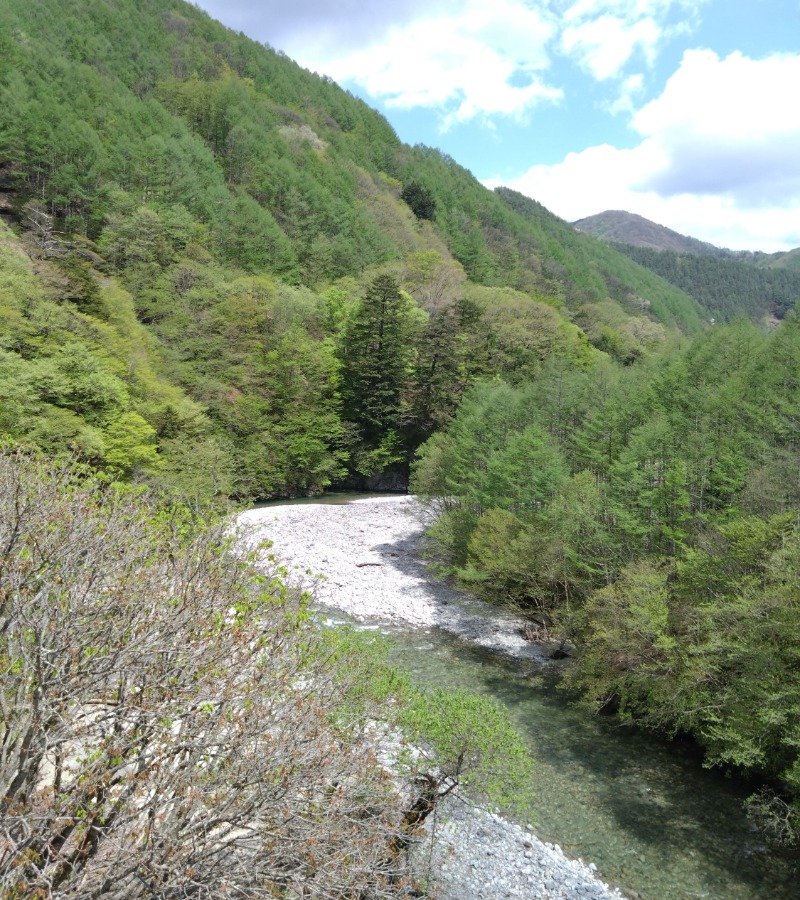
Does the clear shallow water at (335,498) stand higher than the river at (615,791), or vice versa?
the river at (615,791)

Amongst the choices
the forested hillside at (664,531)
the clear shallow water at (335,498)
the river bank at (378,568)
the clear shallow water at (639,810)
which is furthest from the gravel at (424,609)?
the forested hillside at (664,531)

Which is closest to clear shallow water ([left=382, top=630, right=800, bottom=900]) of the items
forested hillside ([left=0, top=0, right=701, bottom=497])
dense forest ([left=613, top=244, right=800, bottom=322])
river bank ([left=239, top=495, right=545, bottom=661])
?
river bank ([left=239, top=495, right=545, bottom=661])

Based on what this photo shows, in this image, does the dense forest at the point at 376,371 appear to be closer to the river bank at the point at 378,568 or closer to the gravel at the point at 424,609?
the river bank at the point at 378,568

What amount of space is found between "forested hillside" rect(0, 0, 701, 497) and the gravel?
18.1 feet

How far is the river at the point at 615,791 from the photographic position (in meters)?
10.9

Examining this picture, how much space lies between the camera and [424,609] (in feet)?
81.4

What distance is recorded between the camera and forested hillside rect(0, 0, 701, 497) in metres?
29.4

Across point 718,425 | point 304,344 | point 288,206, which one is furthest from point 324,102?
point 718,425

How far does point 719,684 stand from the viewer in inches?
533

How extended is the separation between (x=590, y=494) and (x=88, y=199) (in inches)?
1974

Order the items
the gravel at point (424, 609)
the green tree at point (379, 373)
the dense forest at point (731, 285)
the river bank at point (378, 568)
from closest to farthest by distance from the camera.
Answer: the gravel at point (424, 609) → the river bank at point (378, 568) → the green tree at point (379, 373) → the dense forest at point (731, 285)

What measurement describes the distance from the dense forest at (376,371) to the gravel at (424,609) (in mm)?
1792

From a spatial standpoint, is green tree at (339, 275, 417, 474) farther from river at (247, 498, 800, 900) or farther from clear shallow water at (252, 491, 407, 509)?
river at (247, 498, 800, 900)

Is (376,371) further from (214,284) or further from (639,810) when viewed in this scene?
(639,810)
